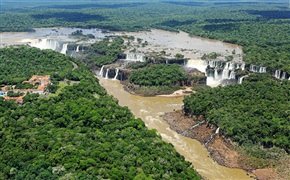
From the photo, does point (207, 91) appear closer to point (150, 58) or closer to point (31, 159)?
point (150, 58)

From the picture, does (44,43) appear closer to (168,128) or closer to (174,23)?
(174,23)

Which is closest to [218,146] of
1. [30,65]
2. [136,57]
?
[30,65]

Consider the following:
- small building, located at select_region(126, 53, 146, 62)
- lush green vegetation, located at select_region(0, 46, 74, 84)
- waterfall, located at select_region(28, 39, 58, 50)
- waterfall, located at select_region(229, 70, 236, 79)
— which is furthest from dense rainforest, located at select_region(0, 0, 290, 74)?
lush green vegetation, located at select_region(0, 46, 74, 84)

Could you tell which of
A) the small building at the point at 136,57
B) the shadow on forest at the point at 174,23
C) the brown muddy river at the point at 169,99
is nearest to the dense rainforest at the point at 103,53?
the small building at the point at 136,57

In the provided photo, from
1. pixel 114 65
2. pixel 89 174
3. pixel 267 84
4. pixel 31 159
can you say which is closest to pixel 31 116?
pixel 31 159

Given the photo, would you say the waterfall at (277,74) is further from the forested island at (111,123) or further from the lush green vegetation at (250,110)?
the lush green vegetation at (250,110)

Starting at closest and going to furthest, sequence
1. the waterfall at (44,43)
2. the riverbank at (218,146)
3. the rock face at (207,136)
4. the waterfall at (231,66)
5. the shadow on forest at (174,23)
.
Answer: the riverbank at (218,146) < the rock face at (207,136) < the waterfall at (231,66) < the waterfall at (44,43) < the shadow on forest at (174,23)
